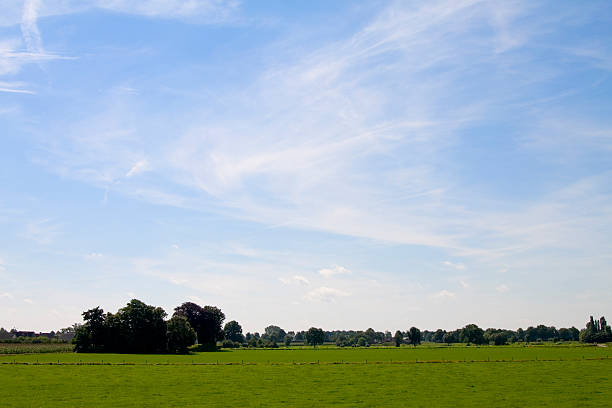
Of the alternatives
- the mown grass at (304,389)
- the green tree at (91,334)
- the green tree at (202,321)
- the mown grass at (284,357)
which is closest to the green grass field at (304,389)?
the mown grass at (304,389)

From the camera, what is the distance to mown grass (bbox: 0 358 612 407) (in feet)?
125

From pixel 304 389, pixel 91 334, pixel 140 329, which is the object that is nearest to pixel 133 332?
pixel 140 329

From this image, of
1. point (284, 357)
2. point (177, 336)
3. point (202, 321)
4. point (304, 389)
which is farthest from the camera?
point (202, 321)

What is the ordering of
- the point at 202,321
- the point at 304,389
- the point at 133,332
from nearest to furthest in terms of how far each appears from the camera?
the point at 304,389
the point at 133,332
the point at 202,321

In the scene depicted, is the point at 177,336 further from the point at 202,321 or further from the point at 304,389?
the point at 304,389

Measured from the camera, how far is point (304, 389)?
46.0 m

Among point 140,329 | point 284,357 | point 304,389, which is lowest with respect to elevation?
point 284,357

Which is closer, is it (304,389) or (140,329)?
(304,389)

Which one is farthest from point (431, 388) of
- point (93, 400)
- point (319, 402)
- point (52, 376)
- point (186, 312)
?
point (186, 312)

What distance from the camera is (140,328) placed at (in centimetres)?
12156

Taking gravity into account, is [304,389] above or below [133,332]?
below

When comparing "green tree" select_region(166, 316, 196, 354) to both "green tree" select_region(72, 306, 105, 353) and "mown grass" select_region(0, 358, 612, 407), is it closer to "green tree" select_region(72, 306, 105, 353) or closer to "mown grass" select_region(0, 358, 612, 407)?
"green tree" select_region(72, 306, 105, 353)

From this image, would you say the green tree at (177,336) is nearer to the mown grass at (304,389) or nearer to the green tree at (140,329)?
the green tree at (140,329)

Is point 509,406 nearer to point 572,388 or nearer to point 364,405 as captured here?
point 364,405
